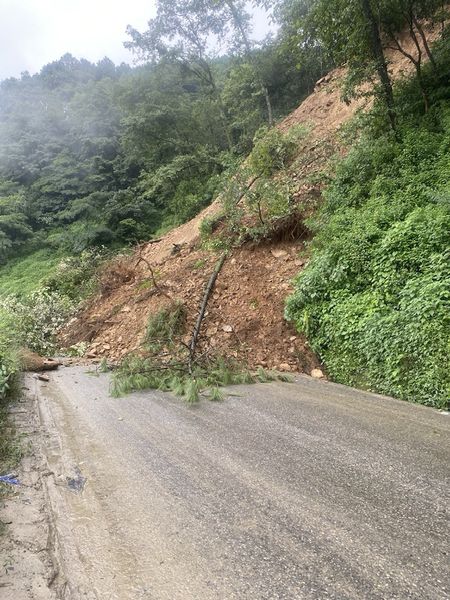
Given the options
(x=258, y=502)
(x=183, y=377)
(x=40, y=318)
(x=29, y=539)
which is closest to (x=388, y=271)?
(x=183, y=377)

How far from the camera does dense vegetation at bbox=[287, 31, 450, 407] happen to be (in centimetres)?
498

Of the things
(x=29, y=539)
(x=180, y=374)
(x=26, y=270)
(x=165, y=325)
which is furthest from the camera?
(x=26, y=270)

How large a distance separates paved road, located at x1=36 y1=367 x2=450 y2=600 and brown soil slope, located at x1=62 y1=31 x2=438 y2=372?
2263mm

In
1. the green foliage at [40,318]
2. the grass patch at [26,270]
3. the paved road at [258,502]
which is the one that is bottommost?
the paved road at [258,502]

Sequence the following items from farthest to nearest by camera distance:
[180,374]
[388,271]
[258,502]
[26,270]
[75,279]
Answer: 1. [26,270]
2. [75,279]
3. [180,374]
4. [388,271]
5. [258,502]

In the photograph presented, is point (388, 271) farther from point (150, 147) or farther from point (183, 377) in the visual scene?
point (150, 147)

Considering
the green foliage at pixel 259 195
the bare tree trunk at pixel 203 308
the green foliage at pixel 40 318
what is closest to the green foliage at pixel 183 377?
the bare tree trunk at pixel 203 308

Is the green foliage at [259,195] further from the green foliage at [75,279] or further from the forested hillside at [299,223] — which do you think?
the green foliage at [75,279]

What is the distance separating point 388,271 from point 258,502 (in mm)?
4124

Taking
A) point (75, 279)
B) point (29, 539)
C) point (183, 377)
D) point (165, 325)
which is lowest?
point (29, 539)

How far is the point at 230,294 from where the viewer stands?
29.4 ft

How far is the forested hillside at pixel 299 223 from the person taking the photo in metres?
5.79

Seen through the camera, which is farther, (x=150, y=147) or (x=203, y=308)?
(x=150, y=147)

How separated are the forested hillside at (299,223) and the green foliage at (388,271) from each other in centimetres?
3
